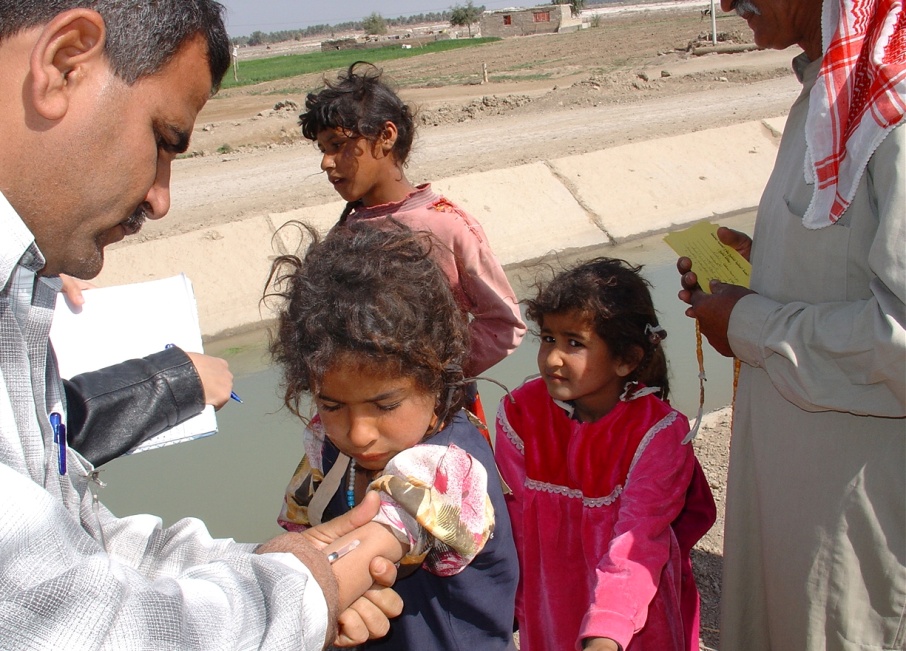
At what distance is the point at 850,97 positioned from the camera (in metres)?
1.95

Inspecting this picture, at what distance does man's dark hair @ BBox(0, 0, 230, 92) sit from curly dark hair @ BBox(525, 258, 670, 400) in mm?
1265

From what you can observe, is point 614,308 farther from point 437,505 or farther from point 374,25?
point 374,25

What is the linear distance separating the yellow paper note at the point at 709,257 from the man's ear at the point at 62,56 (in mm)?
1617

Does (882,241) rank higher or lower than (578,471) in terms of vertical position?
higher

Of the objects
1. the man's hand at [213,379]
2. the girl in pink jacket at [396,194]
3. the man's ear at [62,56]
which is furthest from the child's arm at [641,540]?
the man's ear at [62,56]

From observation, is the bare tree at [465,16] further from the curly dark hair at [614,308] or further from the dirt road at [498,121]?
the curly dark hair at [614,308]

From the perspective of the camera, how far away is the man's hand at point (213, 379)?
2506 millimetres

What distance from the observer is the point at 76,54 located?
1.43 metres

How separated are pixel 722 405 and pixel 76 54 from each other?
4600 millimetres

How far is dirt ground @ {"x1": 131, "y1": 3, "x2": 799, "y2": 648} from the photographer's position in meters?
9.01

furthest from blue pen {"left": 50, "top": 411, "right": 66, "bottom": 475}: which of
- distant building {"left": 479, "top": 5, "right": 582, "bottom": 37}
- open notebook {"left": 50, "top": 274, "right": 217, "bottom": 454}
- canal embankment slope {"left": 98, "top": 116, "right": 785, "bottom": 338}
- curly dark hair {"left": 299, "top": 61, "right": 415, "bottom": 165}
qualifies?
distant building {"left": 479, "top": 5, "right": 582, "bottom": 37}

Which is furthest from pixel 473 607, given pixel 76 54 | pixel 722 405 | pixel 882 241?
pixel 722 405

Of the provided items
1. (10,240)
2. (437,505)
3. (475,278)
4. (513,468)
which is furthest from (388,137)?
(10,240)

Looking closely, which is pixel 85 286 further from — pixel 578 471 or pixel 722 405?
pixel 722 405
